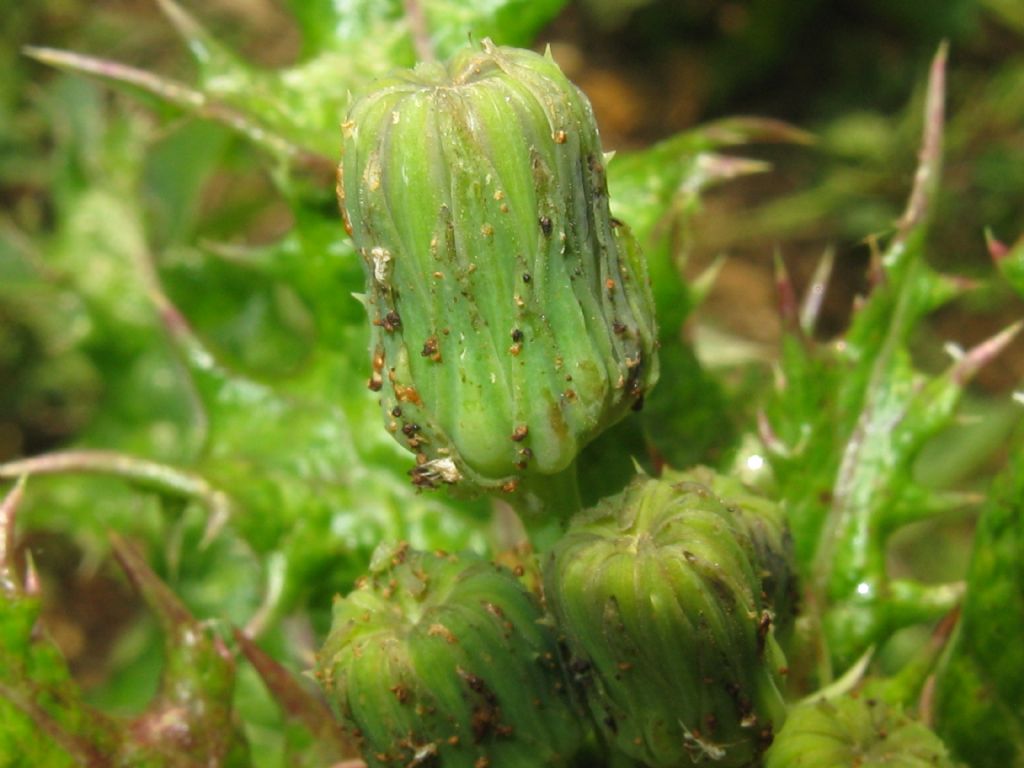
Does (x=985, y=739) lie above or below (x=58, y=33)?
below

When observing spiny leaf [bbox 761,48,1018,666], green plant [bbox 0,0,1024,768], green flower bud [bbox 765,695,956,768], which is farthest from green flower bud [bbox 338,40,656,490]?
spiny leaf [bbox 761,48,1018,666]

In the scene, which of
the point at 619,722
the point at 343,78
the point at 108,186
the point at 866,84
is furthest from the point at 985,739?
the point at 866,84

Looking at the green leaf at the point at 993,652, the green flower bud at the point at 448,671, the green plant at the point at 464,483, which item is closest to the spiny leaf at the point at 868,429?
the green plant at the point at 464,483

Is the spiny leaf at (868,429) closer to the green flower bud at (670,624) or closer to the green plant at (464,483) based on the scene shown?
the green plant at (464,483)

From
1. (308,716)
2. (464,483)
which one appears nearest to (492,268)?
(464,483)

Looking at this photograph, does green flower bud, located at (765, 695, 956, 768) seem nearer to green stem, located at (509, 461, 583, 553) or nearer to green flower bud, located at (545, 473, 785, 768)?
green flower bud, located at (545, 473, 785, 768)

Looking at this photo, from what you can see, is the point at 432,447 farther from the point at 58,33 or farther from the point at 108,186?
the point at 58,33

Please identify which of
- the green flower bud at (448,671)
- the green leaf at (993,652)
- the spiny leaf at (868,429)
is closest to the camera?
the green flower bud at (448,671)
